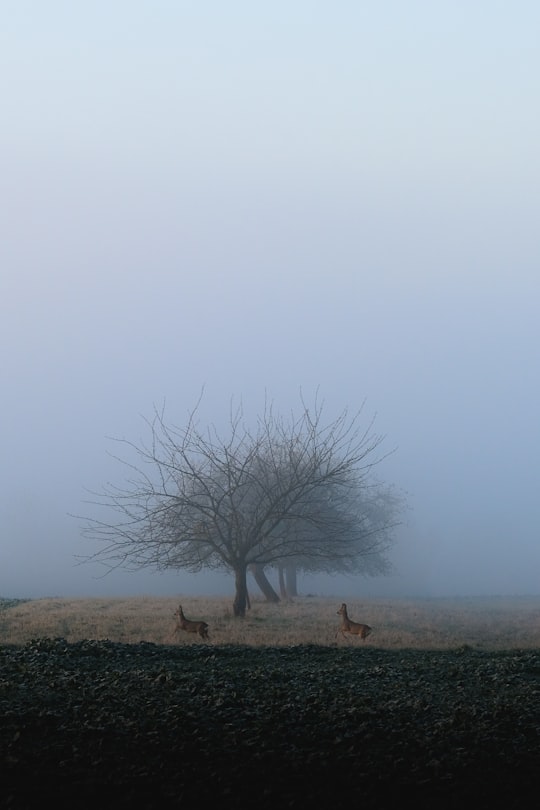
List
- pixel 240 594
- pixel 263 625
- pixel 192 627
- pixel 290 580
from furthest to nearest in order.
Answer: pixel 290 580 → pixel 240 594 → pixel 263 625 → pixel 192 627

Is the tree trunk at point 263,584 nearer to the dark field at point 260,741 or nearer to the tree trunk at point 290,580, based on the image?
the tree trunk at point 290,580

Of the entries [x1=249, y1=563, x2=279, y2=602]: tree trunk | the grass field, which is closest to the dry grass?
[x1=249, y1=563, x2=279, y2=602]: tree trunk

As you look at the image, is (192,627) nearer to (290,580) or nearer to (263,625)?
(263,625)

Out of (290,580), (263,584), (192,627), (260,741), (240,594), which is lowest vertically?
(260,741)

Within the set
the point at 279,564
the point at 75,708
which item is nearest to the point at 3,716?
the point at 75,708

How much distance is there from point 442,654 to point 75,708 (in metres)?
8.37

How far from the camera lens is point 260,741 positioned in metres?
8.05

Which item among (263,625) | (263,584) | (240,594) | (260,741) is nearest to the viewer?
(260,741)

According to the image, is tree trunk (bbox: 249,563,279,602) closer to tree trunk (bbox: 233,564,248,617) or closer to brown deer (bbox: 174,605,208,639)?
tree trunk (bbox: 233,564,248,617)

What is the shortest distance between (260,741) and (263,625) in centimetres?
1669

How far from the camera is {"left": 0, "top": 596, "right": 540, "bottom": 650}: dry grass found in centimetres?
2031

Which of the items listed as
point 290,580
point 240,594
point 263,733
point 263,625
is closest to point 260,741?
point 263,733

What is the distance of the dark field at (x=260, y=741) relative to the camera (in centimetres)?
727

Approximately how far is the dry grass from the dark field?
26.2ft
